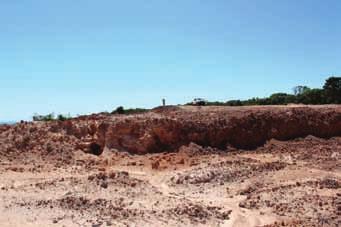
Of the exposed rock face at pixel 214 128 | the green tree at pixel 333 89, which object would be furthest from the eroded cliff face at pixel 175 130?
the green tree at pixel 333 89

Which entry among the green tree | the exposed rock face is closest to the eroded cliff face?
the exposed rock face

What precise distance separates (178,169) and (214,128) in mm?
4864

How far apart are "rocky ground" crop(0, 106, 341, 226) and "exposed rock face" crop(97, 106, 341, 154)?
0.05 m

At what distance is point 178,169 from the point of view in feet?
73.8

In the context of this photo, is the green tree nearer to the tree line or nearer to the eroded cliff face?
the tree line

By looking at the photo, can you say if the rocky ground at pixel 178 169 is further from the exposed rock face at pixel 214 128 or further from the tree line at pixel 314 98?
the tree line at pixel 314 98

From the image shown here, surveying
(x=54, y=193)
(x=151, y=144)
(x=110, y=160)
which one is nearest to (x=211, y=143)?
(x=151, y=144)

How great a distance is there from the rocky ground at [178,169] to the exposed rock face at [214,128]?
54mm

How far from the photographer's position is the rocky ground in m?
15.3

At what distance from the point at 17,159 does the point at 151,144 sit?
649cm

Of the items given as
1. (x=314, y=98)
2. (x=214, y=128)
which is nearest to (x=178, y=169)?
(x=214, y=128)

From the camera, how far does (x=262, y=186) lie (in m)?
18.5

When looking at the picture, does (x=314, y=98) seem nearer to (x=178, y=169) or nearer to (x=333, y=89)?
(x=333, y=89)

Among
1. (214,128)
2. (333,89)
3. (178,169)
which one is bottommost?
(178,169)
